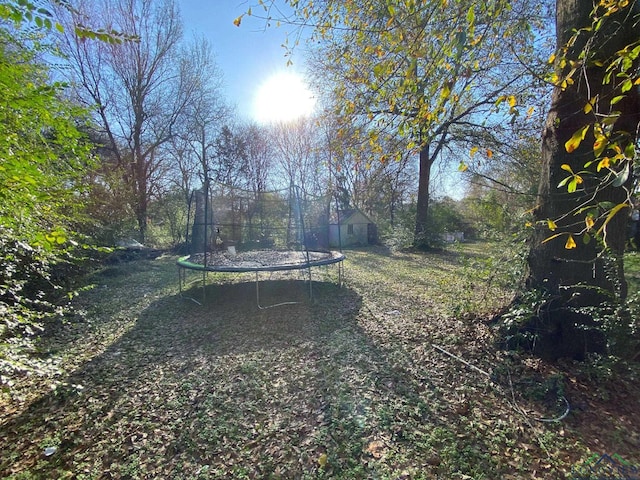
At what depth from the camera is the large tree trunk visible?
2.02m

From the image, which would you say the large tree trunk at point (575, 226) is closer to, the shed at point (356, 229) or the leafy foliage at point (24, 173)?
the leafy foliage at point (24, 173)

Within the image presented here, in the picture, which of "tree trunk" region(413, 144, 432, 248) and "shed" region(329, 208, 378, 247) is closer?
"tree trunk" region(413, 144, 432, 248)

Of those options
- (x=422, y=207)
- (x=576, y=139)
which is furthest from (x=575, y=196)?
(x=422, y=207)

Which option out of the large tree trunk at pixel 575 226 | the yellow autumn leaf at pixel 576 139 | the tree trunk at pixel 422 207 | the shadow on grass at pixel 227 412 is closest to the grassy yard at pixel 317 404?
the shadow on grass at pixel 227 412

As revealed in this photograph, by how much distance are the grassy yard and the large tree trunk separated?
10.4 inches

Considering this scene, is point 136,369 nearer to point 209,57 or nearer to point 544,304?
point 544,304

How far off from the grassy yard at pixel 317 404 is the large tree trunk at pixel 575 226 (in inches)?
10.4

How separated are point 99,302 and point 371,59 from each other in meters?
5.01

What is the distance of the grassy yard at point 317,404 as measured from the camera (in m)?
1.54

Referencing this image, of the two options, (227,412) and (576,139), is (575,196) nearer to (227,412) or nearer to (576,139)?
(576,139)

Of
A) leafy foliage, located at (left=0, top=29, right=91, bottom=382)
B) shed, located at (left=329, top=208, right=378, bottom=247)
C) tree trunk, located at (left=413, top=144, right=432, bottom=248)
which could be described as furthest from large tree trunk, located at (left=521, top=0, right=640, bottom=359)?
shed, located at (left=329, top=208, right=378, bottom=247)

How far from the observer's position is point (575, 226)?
2.18m

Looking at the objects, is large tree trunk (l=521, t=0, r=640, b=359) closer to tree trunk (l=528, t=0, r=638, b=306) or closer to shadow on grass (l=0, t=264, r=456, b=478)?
tree trunk (l=528, t=0, r=638, b=306)

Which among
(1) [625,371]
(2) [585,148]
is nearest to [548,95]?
(2) [585,148]
